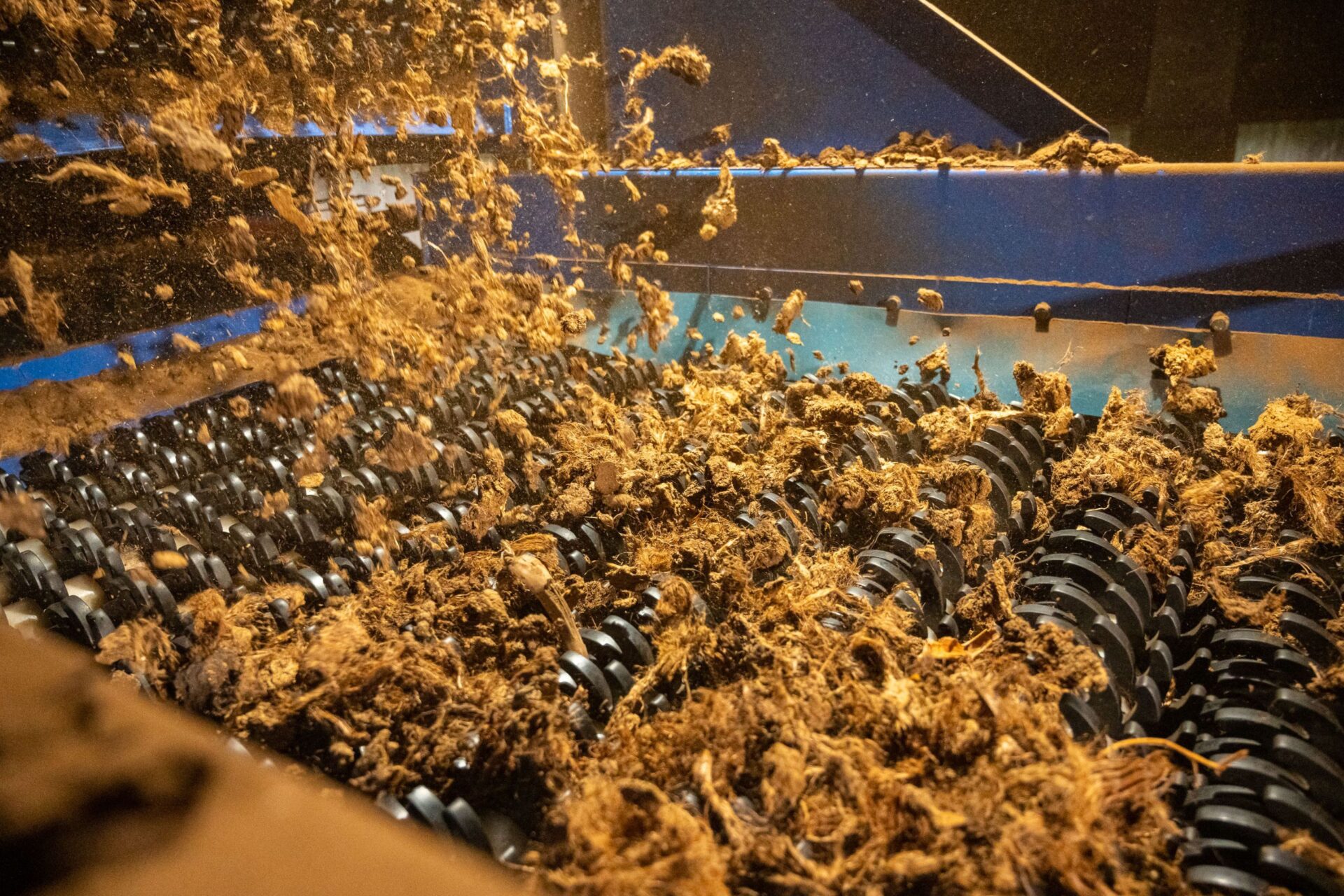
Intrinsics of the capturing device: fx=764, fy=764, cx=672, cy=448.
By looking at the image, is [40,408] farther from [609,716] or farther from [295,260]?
[609,716]

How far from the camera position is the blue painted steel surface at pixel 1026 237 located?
5.54 ft

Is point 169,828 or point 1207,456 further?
point 1207,456

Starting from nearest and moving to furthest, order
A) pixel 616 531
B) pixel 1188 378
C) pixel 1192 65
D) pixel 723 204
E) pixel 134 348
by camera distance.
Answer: pixel 616 531 → pixel 1188 378 → pixel 134 348 → pixel 723 204 → pixel 1192 65

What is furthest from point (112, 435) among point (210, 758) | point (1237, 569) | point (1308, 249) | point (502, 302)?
point (1308, 249)

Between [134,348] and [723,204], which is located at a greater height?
[723,204]

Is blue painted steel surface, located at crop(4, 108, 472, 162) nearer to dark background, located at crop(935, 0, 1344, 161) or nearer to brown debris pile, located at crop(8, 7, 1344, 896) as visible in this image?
brown debris pile, located at crop(8, 7, 1344, 896)

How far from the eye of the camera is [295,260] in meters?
2.46

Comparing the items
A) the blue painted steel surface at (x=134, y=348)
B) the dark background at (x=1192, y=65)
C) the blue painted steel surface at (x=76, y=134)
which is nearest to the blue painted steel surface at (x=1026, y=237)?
the blue painted steel surface at (x=134, y=348)

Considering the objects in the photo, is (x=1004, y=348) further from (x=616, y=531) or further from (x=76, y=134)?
(x=76, y=134)

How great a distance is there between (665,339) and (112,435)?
4.84 feet

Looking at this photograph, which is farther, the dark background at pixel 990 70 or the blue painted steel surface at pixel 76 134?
the dark background at pixel 990 70

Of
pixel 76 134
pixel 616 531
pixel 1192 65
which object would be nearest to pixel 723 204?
pixel 616 531

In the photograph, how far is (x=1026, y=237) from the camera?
1.95m

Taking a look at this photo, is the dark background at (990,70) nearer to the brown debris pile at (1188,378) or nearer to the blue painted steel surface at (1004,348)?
the blue painted steel surface at (1004,348)
